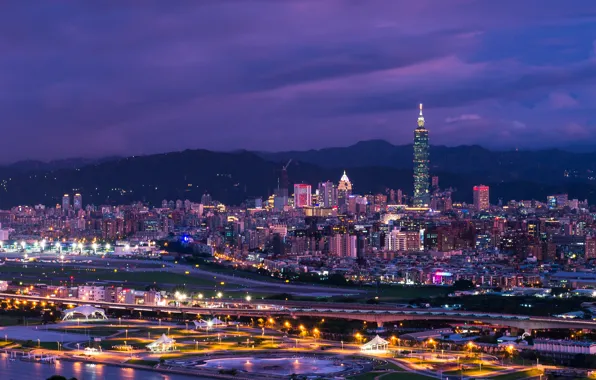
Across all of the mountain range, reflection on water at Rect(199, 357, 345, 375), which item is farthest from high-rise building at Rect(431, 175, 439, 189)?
reflection on water at Rect(199, 357, 345, 375)

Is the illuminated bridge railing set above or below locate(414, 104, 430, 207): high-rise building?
below

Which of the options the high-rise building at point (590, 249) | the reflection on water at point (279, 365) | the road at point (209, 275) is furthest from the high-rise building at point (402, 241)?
the reflection on water at point (279, 365)

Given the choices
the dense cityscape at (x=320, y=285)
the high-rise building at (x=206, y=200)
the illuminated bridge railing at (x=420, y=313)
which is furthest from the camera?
the high-rise building at (x=206, y=200)

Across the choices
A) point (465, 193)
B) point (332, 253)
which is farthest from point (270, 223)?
point (465, 193)

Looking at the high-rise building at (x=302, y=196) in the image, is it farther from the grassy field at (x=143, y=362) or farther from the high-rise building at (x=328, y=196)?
the grassy field at (x=143, y=362)

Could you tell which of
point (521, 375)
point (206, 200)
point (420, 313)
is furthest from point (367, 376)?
point (206, 200)

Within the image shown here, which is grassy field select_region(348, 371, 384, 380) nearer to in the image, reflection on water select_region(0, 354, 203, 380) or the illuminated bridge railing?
reflection on water select_region(0, 354, 203, 380)
